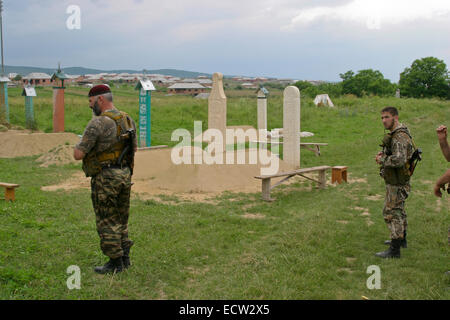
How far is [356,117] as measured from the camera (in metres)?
25.1

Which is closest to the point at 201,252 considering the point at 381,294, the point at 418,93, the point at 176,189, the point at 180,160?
the point at 381,294

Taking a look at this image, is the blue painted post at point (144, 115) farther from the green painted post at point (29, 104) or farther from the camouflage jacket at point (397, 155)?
the camouflage jacket at point (397, 155)

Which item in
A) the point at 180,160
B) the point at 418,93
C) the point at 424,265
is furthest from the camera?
the point at 418,93

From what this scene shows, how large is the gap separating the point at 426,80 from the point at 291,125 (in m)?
50.3

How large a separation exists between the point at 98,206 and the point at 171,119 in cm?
1994

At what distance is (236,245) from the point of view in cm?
564

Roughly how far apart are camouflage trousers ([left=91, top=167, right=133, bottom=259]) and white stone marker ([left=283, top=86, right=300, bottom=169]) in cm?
784

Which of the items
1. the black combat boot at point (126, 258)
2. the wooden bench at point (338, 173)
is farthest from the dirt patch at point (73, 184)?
the wooden bench at point (338, 173)

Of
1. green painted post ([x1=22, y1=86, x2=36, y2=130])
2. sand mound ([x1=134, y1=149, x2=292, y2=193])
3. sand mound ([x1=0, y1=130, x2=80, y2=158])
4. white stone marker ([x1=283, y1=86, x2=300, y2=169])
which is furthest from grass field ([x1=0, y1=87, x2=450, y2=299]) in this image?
green painted post ([x1=22, y1=86, x2=36, y2=130])

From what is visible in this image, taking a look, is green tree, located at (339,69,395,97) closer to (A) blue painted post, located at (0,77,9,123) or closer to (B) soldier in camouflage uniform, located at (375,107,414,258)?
(A) blue painted post, located at (0,77,9,123)

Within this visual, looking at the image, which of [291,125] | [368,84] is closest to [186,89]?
[368,84]

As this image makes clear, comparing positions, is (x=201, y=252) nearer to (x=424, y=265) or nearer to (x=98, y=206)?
(x=98, y=206)

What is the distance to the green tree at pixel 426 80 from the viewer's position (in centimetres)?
5362

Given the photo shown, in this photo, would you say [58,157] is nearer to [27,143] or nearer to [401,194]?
[27,143]
